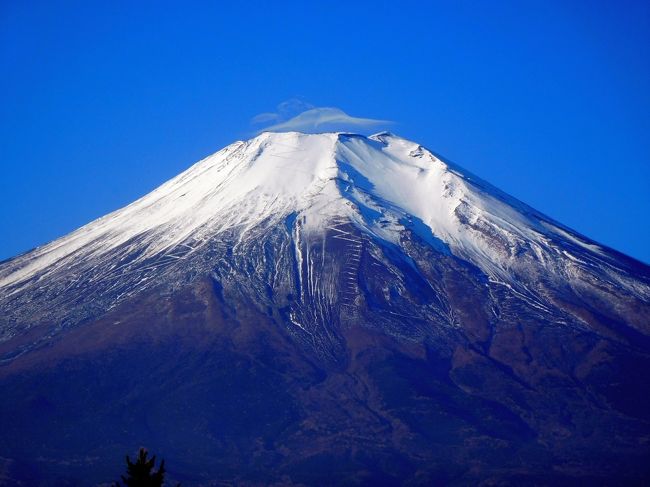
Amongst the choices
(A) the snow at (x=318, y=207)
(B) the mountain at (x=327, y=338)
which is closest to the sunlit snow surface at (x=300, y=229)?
(A) the snow at (x=318, y=207)

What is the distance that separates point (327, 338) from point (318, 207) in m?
21.0

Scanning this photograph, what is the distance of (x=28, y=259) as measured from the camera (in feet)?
423

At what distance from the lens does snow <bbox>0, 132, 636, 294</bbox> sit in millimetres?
119625

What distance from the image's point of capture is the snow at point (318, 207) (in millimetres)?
119625

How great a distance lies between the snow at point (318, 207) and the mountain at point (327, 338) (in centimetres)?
32

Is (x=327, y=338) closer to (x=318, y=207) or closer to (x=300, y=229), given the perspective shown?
(x=300, y=229)

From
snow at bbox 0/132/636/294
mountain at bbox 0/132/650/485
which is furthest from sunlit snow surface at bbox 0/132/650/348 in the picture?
mountain at bbox 0/132/650/485

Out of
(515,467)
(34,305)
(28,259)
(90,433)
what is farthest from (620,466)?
(28,259)

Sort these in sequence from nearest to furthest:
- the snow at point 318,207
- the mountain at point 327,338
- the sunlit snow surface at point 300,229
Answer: the mountain at point 327,338, the sunlit snow surface at point 300,229, the snow at point 318,207

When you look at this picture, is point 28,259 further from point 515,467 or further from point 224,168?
point 515,467

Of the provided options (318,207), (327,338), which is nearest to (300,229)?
(318,207)

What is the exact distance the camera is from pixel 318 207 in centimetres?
12188

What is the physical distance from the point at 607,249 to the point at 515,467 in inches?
1957

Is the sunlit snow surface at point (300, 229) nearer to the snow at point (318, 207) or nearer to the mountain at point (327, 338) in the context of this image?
the snow at point (318, 207)
